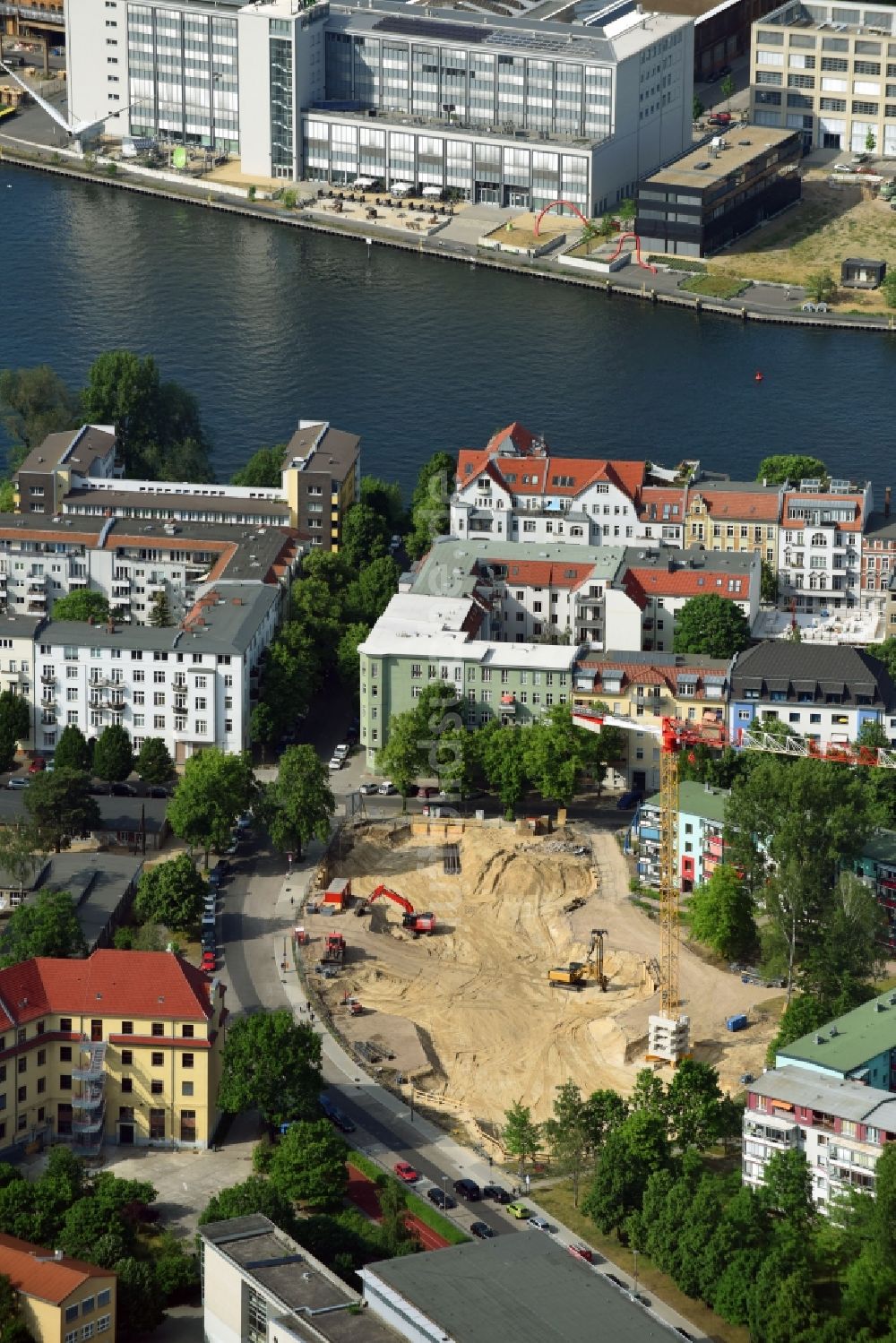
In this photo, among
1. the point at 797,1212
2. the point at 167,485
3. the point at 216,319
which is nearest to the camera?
the point at 797,1212

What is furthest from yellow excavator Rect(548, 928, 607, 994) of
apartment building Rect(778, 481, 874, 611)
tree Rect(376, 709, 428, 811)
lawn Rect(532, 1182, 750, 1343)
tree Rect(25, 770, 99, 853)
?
apartment building Rect(778, 481, 874, 611)

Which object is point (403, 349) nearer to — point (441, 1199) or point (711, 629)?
point (711, 629)

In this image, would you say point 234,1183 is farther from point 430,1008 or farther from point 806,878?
point 806,878

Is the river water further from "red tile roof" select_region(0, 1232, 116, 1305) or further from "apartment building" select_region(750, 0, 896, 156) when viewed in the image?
"red tile roof" select_region(0, 1232, 116, 1305)

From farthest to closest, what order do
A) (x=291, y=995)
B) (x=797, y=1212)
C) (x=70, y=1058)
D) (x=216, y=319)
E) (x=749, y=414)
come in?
(x=216, y=319) → (x=749, y=414) → (x=291, y=995) → (x=70, y=1058) → (x=797, y=1212)

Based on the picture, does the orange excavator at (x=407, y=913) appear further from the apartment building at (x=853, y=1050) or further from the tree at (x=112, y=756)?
the apartment building at (x=853, y=1050)

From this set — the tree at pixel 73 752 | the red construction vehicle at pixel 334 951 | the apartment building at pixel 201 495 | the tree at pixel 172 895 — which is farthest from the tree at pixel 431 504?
the tree at pixel 172 895

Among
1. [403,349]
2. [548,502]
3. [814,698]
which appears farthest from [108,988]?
[403,349]

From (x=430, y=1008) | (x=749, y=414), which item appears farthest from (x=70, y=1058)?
(x=749, y=414)
